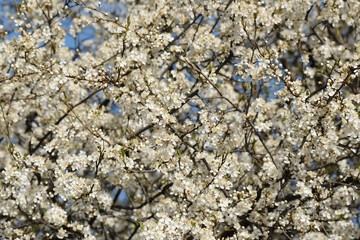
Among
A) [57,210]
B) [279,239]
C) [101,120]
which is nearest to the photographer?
[57,210]

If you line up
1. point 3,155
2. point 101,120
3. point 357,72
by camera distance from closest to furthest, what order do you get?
point 357,72 → point 101,120 → point 3,155

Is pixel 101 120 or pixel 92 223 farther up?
pixel 101 120

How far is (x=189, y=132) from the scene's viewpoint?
593 cm

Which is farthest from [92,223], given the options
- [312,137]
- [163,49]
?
[312,137]

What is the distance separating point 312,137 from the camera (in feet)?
19.0

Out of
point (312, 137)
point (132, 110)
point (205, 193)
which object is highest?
point (132, 110)

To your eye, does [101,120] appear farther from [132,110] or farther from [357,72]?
[357,72]

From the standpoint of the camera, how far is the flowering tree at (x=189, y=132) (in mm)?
5660

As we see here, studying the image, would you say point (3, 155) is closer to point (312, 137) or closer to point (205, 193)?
point (205, 193)

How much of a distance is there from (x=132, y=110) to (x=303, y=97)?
5.76 feet

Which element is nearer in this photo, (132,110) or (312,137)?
(312,137)

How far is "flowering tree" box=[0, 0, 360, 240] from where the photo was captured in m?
5.66

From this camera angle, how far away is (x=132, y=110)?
6219mm

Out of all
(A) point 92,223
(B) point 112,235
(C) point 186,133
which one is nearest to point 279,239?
(B) point 112,235
